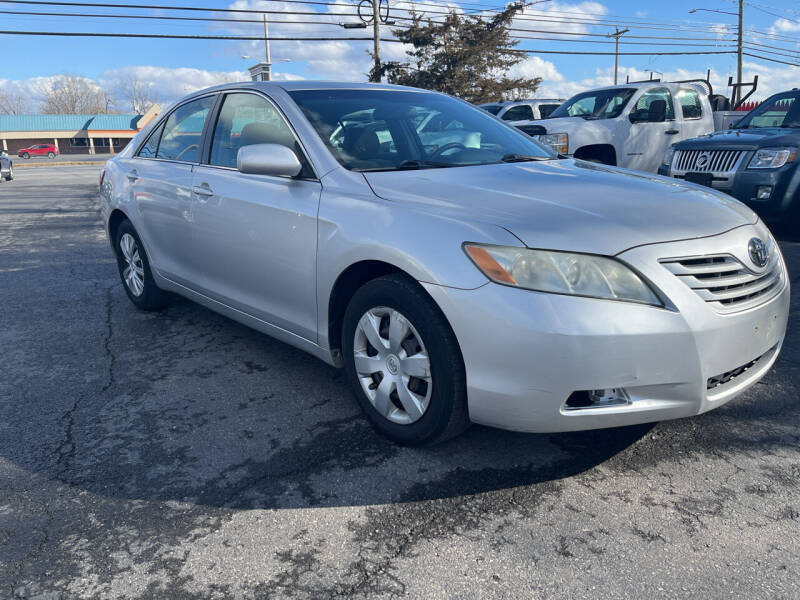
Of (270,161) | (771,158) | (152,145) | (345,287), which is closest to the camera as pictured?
(345,287)

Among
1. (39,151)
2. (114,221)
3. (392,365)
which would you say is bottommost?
(39,151)

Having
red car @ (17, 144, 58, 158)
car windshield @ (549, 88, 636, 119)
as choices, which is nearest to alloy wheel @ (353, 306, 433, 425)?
car windshield @ (549, 88, 636, 119)

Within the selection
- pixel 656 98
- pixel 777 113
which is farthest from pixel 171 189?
pixel 656 98

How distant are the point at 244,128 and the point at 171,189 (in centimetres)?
81

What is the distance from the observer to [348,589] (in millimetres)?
2104

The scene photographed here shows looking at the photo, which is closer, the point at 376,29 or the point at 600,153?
the point at 600,153

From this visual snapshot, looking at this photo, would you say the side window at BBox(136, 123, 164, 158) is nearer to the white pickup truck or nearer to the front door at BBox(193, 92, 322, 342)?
the front door at BBox(193, 92, 322, 342)

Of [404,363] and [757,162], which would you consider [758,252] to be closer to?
[404,363]

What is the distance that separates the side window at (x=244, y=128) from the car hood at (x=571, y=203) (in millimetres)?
733

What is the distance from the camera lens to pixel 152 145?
5.05m

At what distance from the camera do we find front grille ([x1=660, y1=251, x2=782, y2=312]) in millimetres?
2508

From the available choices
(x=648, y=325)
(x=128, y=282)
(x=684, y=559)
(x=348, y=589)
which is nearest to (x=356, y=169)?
(x=648, y=325)

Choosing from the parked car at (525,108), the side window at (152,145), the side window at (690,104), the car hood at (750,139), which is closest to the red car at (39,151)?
the parked car at (525,108)

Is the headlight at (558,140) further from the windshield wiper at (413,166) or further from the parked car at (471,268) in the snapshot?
the windshield wiper at (413,166)
